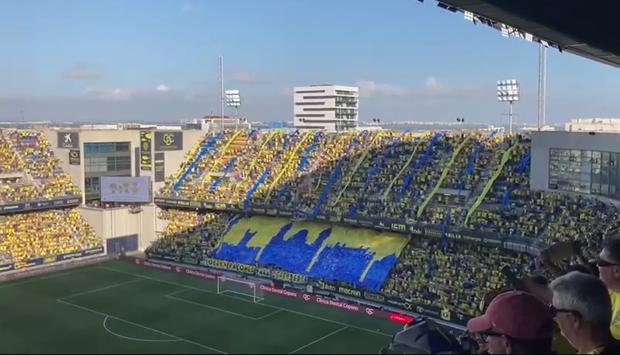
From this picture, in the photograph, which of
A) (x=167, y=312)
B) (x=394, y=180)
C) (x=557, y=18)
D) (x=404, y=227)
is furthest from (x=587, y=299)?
(x=394, y=180)

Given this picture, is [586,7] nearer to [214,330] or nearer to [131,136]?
[214,330]

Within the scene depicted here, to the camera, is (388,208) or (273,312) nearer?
(273,312)

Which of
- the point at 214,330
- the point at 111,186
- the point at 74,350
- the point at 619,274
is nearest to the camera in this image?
the point at 74,350

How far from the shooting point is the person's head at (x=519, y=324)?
348 cm

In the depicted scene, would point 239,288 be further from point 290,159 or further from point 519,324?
point 519,324

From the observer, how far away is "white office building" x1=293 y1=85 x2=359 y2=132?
13150 centimetres

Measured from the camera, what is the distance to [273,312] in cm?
3225

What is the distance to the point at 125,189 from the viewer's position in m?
46.5

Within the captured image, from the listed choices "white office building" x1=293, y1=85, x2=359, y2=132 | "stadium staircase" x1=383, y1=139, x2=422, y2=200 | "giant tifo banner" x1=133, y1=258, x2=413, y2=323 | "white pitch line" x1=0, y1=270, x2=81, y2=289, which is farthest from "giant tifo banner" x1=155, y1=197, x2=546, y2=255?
"white office building" x1=293, y1=85, x2=359, y2=132

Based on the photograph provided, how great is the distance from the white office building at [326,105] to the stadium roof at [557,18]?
10959 centimetres

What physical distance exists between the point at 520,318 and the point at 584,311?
63 centimetres

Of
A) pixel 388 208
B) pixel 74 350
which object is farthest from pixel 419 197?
pixel 74 350

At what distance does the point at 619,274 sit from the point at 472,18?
42.1 ft

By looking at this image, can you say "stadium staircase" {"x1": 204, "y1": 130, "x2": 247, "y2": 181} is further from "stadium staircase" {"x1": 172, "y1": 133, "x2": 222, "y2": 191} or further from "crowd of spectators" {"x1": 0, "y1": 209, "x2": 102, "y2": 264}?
"crowd of spectators" {"x1": 0, "y1": 209, "x2": 102, "y2": 264}
